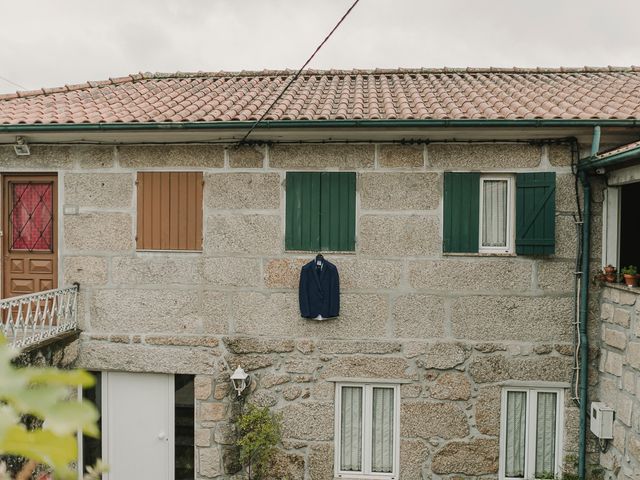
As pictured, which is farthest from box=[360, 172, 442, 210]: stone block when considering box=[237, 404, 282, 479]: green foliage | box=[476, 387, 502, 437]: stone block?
box=[237, 404, 282, 479]: green foliage

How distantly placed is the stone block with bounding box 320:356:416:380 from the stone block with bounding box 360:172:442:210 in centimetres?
198

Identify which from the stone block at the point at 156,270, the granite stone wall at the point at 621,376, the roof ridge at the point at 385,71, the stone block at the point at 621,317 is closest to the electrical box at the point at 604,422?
the granite stone wall at the point at 621,376

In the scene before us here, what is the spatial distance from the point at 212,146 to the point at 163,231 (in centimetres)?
131

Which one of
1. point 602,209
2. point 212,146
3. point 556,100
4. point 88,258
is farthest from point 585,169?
point 88,258

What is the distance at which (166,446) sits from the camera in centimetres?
684

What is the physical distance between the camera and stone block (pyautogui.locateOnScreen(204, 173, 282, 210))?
652 cm

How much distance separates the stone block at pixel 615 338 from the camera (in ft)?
18.7

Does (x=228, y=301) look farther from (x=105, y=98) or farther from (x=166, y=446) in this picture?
(x=105, y=98)

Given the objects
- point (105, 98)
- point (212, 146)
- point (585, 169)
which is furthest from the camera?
point (105, 98)

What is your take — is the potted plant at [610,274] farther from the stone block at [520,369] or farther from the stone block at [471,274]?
the stone block at [520,369]

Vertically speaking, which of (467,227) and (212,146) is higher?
(212,146)

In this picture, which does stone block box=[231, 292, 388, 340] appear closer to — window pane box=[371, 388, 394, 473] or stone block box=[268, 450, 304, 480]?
window pane box=[371, 388, 394, 473]

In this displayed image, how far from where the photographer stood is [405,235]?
642cm

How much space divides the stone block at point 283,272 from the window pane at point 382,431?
1823 millimetres
